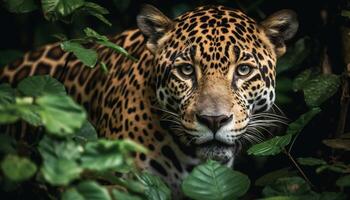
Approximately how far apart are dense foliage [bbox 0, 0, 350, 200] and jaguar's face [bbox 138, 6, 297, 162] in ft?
1.21

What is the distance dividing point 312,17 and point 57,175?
4.28 metres

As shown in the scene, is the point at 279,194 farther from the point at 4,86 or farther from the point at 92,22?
the point at 92,22

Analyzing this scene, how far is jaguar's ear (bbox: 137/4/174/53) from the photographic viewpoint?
19.7 feet

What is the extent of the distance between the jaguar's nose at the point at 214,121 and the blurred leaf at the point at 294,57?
4.72ft

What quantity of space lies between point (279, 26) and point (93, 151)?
8.96 ft

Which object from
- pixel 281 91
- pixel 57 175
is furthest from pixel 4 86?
pixel 281 91

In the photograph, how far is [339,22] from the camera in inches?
248

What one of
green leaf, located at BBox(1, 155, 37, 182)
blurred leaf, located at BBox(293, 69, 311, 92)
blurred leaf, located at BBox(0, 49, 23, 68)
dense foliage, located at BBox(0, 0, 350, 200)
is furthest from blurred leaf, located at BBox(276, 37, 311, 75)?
green leaf, located at BBox(1, 155, 37, 182)

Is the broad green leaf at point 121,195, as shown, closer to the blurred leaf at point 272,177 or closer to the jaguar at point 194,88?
the jaguar at point 194,88

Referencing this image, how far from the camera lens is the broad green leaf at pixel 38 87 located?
4.54m

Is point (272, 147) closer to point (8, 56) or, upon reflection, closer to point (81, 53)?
point (81, 53)

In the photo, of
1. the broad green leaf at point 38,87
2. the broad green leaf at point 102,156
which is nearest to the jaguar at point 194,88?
the broad green leaf at point 38,87

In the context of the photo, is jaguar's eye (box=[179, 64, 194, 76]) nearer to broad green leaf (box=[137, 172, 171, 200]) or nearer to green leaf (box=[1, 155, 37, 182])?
Answer: broad green leaf (box=[137, 172, 171, 200])

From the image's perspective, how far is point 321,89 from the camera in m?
5.88
